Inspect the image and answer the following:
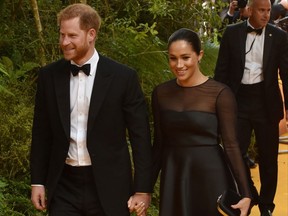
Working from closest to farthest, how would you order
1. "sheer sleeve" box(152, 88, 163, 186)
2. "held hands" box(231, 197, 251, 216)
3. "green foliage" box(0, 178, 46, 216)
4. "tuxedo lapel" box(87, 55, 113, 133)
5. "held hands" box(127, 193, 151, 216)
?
"tuxedo lapel" box(87, 55, 113, 133) < "held hands" box(127, 193, 151, 216) < "held hands" box(231, 197, 251, 216) < "sheer sleeve" box(152, 88, 163, 186) < "green foliage" box(0, 178, 46, 216)

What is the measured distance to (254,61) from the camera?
6.04m

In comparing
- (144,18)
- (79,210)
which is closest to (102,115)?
(79,210)

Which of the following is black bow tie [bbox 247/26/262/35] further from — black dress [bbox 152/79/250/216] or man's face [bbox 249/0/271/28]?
black dress [bbox 152/79/250/216]

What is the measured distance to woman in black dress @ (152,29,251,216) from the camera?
13.4 ft

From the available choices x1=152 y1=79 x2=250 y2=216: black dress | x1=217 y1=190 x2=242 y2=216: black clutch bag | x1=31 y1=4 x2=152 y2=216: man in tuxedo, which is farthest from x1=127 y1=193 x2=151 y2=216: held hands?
x1=217 y1=190 x2=242 y2=216: black clutch bag

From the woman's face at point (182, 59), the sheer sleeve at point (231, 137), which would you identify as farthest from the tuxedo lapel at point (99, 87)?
the sheer sleeve at point (231, 137)

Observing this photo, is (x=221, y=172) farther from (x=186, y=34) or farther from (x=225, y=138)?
(x=186, y=34)

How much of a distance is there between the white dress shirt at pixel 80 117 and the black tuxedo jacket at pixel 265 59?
2.40 meters

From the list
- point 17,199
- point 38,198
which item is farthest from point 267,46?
point 38,198

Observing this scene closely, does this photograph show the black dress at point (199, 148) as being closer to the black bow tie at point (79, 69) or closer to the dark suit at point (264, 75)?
the black bow tie at point (79, 69)

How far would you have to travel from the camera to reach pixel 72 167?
12.6 ft

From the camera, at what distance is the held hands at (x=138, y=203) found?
388 centimetres

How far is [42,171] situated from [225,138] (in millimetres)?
1066

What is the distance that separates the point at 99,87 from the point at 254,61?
8.37 ft
